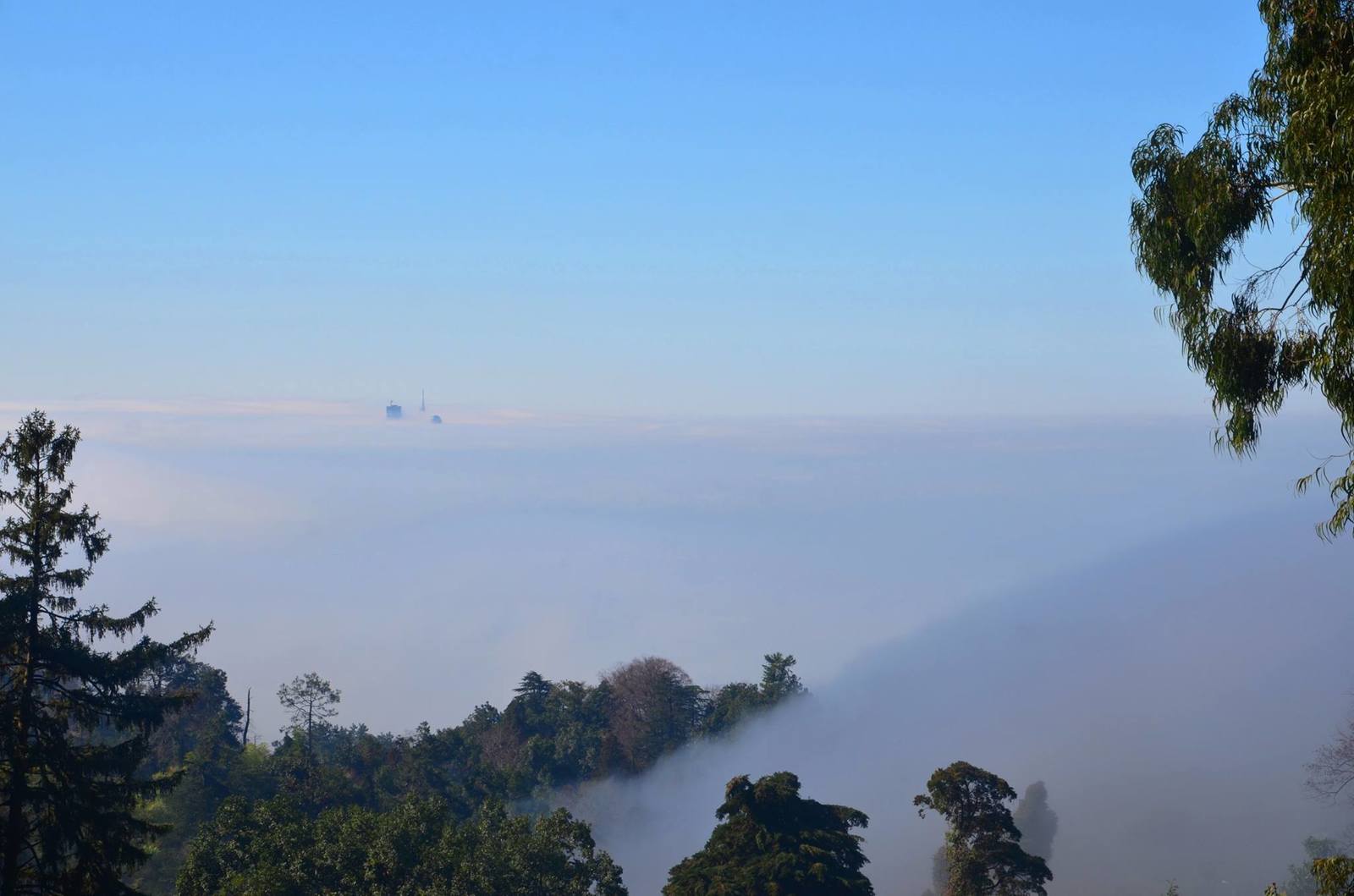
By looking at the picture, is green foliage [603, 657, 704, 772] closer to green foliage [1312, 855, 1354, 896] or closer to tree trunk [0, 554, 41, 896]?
tree trunk [0, 554, 41, 896]

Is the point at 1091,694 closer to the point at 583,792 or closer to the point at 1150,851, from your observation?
the point at 1150,851

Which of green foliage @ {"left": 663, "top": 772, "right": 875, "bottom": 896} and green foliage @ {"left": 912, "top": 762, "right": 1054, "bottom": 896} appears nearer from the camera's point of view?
green foliage @ {"left": 663, "top": 772, "right": 875, "bottom": 896}

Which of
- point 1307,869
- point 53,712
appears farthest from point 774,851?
point 1307,869

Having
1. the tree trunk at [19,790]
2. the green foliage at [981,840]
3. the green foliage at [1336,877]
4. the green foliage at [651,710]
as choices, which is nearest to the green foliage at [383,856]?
the tree trunk at [19,790]

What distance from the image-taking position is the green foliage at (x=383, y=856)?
3766 cm

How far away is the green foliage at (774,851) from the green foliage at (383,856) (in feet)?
14.7

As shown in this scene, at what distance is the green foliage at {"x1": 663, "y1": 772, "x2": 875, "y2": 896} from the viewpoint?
43875 mm

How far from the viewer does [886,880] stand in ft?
266

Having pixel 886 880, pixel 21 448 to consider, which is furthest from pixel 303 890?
pixel 886 880

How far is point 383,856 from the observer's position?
38.1 meters

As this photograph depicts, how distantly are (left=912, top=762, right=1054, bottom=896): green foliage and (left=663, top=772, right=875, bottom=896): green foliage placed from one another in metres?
3.40

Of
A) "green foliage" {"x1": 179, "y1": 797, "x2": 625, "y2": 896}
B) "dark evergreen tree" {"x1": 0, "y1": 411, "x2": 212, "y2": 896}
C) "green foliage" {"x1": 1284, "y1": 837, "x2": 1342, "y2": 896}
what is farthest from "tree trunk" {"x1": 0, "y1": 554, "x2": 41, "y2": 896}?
"green foliage" {"x1": 1284, "y1": 837, "x2": 1342, "y2": 896}

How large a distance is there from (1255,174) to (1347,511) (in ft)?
15.3

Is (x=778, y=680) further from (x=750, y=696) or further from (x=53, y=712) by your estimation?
(x=53, y=712)
